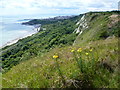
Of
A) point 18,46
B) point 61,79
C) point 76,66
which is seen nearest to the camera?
point 61,79

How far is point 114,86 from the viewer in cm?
344

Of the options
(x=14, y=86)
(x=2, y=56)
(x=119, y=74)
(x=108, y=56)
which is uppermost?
(x=108, y=56)

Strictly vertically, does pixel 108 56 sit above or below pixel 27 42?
above

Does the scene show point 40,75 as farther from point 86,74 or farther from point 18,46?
point 18,46

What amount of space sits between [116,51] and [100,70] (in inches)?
43.9

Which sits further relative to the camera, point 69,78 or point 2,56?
point 2,56

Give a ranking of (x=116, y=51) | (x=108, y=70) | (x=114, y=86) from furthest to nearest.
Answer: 1. (x=116, y=51)
2. (x=108, y=70)
3. (x=114, y=86)

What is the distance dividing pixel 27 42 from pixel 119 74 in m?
105

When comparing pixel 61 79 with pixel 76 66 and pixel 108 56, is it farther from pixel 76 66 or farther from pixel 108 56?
pixel 108 56

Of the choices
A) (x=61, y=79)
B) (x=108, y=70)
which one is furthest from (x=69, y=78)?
(x=108, y=70)

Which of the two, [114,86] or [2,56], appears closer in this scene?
[114,86]

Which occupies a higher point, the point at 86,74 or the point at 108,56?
the point at 108,56

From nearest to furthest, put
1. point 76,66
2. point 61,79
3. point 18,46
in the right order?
point 61,79 → point 76,66 → point 18,46

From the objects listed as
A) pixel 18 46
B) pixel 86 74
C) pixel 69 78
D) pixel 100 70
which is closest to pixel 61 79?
pixel 69 78
